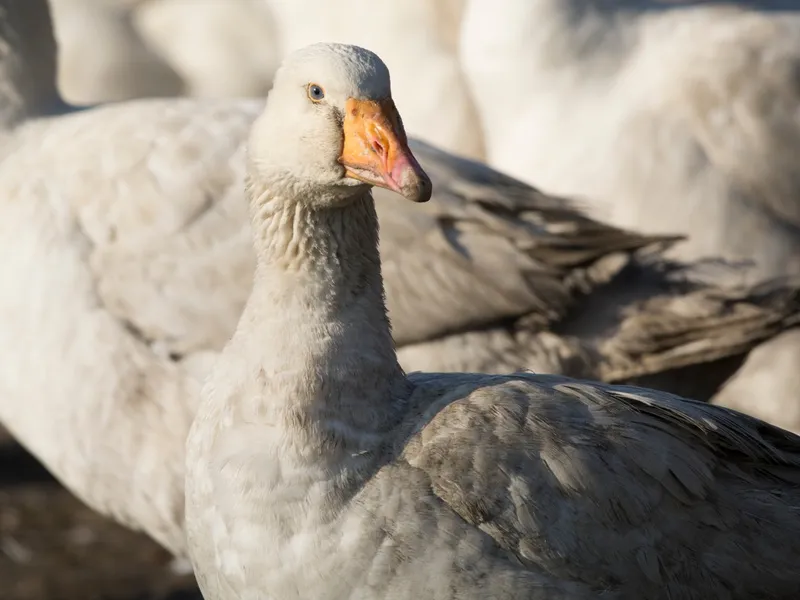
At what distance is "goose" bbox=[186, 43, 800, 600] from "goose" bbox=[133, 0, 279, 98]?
15.4 ft

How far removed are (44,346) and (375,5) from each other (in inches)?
105

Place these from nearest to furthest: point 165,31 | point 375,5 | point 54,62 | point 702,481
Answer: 1. point 702,481
2. point 54,62
3. point 375,5
4. point 165,31

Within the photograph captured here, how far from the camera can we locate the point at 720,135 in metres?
5.02

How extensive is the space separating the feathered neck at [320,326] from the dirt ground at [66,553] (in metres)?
2.61

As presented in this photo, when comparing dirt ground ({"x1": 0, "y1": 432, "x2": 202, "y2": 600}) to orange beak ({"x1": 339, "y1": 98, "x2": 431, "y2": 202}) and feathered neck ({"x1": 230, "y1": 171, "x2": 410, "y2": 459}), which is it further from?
orange beak ({"x1": 339, "y1": 98, "x2": 431, "y2": 202})

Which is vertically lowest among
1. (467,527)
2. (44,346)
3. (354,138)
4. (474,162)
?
(44,346)

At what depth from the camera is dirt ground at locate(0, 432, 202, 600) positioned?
17.3 feet

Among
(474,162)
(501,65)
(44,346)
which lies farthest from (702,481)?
(501,65)

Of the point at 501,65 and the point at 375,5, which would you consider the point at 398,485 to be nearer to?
the point at 501,65

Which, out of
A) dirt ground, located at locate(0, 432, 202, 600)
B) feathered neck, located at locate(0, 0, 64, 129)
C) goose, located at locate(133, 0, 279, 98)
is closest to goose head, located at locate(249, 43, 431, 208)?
feathered neck, located at locate(0, 0, 64, 129)

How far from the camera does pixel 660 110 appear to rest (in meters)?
5.05

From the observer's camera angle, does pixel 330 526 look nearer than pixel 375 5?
Yes

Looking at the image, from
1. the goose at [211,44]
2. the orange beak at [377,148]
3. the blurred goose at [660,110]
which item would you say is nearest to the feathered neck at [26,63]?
the blurred goose at [660,110]

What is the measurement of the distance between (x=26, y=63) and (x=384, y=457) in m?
2.62
